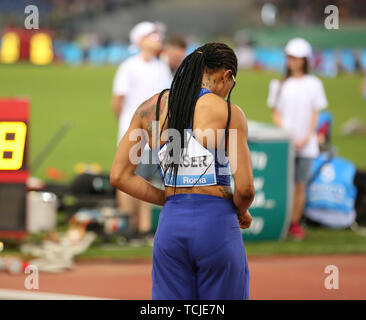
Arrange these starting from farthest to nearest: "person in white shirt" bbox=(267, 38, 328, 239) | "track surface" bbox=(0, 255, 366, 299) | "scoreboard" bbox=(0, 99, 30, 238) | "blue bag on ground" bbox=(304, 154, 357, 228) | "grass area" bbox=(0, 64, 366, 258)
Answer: "blue bag on ground" bbox=(304, 154, 357, 228), "person in white shirt" bbox=(267, 38, 328, 239), "grass area" bbox=(0, 64, 366, 258), "track surface" bbox=(0, 255, 366, 299), "scoreboard" bbox=(0, 99, 30, 238)

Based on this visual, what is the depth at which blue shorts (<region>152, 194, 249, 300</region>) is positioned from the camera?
411cm

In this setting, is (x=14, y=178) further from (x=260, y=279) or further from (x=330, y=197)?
(x=330, y=197)

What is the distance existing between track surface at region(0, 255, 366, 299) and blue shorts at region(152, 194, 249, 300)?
303cm

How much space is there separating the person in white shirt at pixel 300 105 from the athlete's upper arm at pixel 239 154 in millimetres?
5619

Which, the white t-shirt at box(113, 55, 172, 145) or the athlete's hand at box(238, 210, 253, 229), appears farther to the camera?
the white t-shirt at box(113, 55, 172, 145)

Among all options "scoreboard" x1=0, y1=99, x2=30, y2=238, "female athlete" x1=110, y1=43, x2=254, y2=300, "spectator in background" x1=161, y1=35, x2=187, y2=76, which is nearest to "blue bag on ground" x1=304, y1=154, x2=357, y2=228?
"spectator in background" x1=161, y1=35, x2=187, y2=76

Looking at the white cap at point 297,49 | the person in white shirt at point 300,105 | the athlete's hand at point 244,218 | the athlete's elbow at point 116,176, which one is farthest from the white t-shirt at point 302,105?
the athlete's elbow at point 116,176

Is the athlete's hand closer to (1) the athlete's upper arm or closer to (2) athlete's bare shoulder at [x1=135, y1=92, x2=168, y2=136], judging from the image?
(1) the athlete's upper arm

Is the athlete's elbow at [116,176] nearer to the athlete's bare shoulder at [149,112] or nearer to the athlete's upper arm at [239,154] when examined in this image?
the athlete's bare shoulder at [149,112]

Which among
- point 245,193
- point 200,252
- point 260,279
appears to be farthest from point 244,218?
point 260,279

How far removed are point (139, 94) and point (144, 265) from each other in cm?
192

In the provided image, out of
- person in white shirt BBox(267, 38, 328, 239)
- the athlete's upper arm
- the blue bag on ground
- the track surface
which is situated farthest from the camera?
the blue bag on ground
